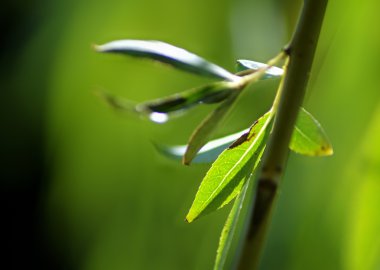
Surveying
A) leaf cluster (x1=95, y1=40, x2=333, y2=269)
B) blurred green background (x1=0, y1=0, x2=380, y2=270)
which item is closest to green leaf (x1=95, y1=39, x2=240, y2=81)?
leaf cluster (x1=95, y1=40, x2=333, y2=269)

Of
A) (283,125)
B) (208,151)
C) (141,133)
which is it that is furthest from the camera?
(141,133)

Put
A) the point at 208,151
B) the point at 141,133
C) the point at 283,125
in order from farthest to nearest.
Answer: the point at 141,133, the point at 208,151, the point at 283,125

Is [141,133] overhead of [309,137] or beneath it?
overhead

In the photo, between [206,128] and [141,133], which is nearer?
[206,128]

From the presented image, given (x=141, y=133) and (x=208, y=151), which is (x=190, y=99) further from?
(x=141, y=133)

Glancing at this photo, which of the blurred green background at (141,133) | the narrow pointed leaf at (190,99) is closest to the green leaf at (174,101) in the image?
the narrow pointed leaf at (190,99)

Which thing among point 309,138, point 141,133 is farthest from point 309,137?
point 141,133

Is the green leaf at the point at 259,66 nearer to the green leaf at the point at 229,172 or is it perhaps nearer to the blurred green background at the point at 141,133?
the green leaf at the point at 229,172

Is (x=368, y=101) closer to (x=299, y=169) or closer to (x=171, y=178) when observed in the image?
(x=299, y=169)

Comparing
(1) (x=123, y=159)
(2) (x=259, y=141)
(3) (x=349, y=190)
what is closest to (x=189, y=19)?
(1) (x=123, y=159)
